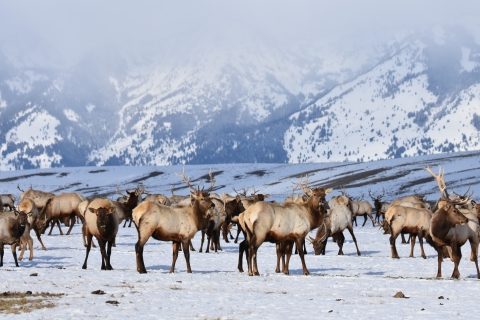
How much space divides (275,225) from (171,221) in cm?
271

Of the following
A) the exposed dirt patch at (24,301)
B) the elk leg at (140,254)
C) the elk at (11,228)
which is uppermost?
the elk at (11,228)

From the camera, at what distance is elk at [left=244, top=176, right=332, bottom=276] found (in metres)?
20.5

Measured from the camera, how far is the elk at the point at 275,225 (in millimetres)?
20547

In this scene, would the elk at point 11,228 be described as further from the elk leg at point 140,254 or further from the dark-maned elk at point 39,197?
the dark-maned elk at point 39,197

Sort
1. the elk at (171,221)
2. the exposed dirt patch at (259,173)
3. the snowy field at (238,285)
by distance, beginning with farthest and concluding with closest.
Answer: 1. the exposed dirt patch at (259,173)
2. the elk at (171,221)
3. the snowy field at (238,285)

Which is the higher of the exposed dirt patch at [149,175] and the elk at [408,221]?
the exposed dirt patch at [149,175]

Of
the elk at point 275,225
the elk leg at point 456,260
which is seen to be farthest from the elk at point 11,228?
the elk leg at point 456,260

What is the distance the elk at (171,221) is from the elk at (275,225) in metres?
1.29

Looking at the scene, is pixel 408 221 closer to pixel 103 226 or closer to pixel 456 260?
pixel 456 260

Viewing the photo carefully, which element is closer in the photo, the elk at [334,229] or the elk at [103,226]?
the elk at [103,226]

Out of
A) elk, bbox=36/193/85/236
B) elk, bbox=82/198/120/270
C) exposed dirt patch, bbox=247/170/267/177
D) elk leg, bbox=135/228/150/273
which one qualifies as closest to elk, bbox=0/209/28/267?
elk, bbox=82/198/120/270

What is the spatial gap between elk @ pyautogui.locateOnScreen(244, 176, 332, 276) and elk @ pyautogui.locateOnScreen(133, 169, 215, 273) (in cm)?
129

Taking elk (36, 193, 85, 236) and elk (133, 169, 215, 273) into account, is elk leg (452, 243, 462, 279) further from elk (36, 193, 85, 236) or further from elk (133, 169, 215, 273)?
elk (36, 193, 85, 236)

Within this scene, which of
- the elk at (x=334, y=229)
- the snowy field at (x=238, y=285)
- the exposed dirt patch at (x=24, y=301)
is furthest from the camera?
the elk at (x=334, y=229)
